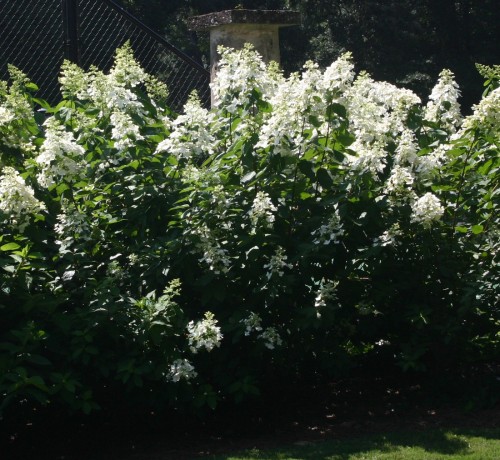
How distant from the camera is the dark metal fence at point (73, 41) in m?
9.31

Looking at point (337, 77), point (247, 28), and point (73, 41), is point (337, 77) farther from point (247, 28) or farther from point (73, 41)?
point (73, 41)

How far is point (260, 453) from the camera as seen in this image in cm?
502

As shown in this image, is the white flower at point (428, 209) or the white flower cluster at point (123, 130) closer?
the white flower at point (428, 209)

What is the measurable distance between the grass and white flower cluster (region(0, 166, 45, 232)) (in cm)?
157

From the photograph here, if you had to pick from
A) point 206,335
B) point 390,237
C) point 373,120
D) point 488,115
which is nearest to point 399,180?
point 390,237

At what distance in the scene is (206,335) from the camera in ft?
16.3

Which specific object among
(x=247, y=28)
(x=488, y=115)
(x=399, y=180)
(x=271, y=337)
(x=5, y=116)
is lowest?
(x=271, y=337)

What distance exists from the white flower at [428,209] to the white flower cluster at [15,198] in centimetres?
197

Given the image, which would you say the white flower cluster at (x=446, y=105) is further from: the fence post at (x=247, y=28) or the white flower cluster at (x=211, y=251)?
the fence post at (x=247, y=28)

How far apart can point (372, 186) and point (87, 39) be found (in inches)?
209

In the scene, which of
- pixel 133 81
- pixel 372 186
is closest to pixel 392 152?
pixel 372 186

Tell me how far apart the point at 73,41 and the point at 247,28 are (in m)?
1.75

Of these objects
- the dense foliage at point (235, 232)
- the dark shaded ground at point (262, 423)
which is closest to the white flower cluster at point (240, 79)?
the dense foliage at point (235, 232)

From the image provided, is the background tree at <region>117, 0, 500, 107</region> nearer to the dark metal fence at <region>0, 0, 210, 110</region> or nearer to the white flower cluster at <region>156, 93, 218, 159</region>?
the dark metal fence at <region>0, 0, 210, 110</region>
